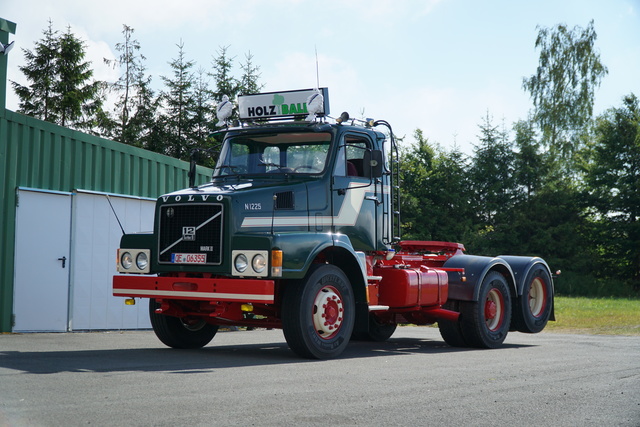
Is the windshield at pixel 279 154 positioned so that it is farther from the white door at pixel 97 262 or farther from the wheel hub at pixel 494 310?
the white door at pixel 97 262

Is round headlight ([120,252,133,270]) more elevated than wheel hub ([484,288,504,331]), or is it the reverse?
round headlight ([120,252,133,270])

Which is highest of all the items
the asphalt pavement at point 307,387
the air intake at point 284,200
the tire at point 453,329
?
the air intake at point 284,200

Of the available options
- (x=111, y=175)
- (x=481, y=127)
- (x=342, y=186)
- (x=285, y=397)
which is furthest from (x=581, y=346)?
(x=481, y=127)

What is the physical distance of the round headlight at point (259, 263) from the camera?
28.9ft

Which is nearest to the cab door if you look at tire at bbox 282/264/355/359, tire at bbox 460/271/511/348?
tire at bbox 282/264/355/359

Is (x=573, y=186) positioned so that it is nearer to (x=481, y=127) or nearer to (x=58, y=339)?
(x=481, y=127)

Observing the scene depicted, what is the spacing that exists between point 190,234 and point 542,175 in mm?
39103

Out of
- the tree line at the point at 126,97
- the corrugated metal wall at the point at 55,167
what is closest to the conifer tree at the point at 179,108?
the tree line at the point at 126,97

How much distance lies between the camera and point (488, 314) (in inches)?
484

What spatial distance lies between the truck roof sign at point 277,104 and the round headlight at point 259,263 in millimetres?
2576

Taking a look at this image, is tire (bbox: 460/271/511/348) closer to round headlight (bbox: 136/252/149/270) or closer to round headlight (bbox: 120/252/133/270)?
round headlight (bbox: 136/252/149/270)

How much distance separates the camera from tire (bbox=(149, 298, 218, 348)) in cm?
1052

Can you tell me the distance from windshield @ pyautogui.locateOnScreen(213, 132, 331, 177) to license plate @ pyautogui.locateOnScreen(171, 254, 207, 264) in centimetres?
162

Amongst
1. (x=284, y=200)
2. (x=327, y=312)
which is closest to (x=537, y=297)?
(x=327, y=312)
